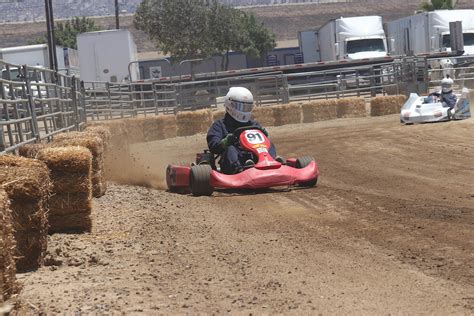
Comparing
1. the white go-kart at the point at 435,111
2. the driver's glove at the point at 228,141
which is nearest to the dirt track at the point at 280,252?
the driver's glove at the point at 228,141

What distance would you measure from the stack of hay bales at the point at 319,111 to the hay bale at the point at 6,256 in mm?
21940

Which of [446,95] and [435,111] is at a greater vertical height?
[446,95]

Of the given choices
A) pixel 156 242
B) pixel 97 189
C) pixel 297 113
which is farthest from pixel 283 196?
pixel 297 113

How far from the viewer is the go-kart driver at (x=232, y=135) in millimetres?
10750

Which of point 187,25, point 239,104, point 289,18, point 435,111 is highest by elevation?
point 289,18

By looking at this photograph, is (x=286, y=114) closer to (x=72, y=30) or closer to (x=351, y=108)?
(x=351, y=108)

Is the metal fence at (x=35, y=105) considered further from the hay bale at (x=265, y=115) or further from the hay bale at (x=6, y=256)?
the hay bale at (x=265, y=115)

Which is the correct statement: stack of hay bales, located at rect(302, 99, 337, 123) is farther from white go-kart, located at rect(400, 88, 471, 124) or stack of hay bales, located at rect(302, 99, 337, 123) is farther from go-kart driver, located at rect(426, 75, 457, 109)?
go-kart driver, located at rect(426, 75, 457, 109)

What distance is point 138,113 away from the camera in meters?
27.2

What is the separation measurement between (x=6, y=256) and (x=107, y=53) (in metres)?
35.8

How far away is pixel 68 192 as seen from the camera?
768cm

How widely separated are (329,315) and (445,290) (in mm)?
804

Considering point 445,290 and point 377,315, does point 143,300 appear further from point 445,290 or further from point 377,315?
point 445,290

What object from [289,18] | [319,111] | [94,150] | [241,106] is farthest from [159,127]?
[289,18]
